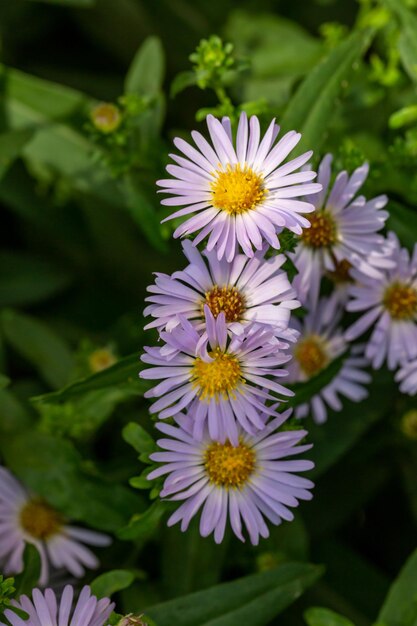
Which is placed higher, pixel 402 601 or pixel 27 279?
pixel 27 279

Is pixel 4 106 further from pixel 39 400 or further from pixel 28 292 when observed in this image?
pixel 39 400

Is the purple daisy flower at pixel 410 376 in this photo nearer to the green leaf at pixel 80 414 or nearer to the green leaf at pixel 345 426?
the green leaf at pixel 345 426

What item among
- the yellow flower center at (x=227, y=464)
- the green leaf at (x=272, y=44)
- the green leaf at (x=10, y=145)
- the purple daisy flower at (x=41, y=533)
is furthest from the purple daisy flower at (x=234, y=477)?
the green leaf at (x=272, y=44)

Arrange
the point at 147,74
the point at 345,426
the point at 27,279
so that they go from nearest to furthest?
1. the point at 345,426
2. the point at 147,74
3. the point at 27,279

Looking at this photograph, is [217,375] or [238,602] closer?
[217,375]

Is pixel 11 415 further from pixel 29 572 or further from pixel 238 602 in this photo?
pixel 238 602

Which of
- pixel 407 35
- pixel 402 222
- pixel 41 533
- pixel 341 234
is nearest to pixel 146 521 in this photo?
pixel 41 533
